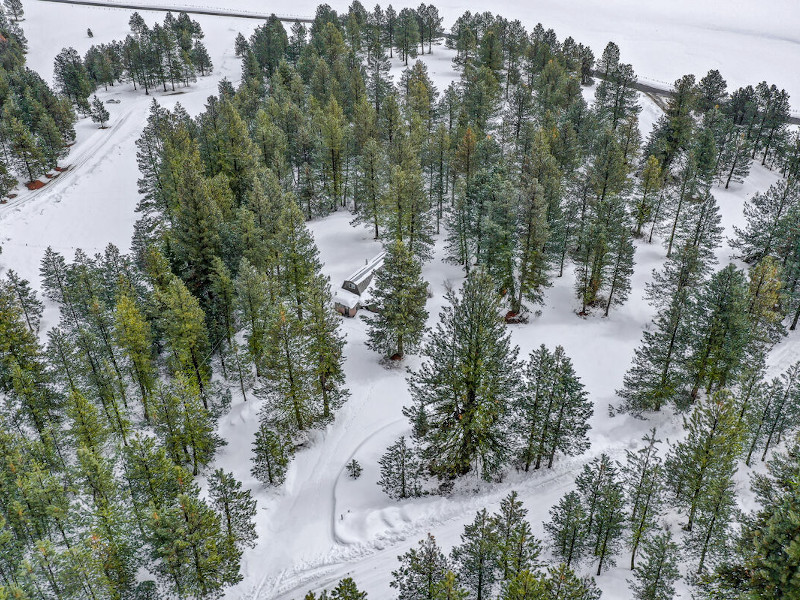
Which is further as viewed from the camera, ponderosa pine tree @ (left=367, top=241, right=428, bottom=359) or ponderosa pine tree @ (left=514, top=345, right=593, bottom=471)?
ponderosa pine tree @ (left=367, top=241, right=428, bottom=359)

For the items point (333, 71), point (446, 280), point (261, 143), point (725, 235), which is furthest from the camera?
point (333, 71)

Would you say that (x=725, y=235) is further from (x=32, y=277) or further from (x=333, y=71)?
(x=32, y=277)

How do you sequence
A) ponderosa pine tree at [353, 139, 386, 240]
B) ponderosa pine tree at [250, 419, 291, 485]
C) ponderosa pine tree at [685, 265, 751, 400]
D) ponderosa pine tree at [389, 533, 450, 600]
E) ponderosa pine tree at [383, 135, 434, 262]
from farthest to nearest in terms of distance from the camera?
ponderosa pine tree at [353, 139, 386, 240] < ponderosa pine tree at [383, 135, 434, 262] < ponderosa pine tree at [685, 265, 751, 400] < ponderosa pine tree at [250, 419, 291, 485] < ponderosa pine tree at [389, 533, 450, 600]

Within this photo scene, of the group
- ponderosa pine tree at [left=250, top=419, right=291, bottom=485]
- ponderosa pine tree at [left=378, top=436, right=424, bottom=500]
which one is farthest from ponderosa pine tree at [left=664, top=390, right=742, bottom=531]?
ponderosa pine tree at [left=250, top=419, right=291, bottom=485]

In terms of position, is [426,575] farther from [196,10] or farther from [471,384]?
[196,10]

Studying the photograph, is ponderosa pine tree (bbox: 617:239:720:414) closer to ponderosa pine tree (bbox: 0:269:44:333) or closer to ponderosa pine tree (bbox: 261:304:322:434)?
ponderosa pine tree (bbox: 261:304:322:434)

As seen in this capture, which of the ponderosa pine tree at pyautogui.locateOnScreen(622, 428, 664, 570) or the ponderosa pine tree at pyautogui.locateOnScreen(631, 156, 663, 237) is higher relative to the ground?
the ponderosa pine tree at pyautogui.locateOnScreen(631, 156, 663, 237)

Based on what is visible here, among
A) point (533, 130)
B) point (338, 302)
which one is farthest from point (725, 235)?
point (338, 302)

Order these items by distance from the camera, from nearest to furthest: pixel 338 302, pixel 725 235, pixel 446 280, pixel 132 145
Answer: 1. pixel 338 302
2. pixel 446 280
3. pixel 725 235
4. pixel 132 145
